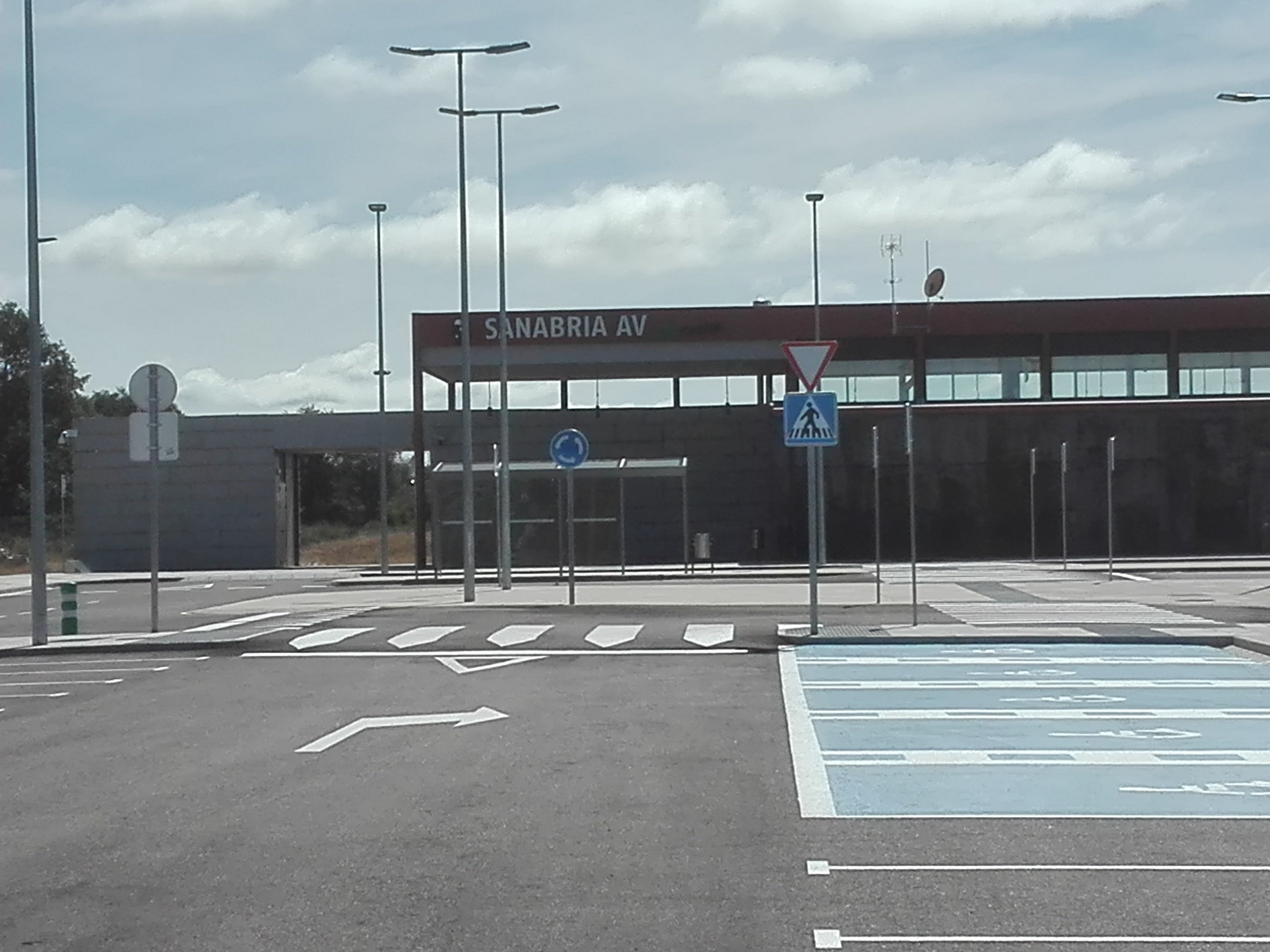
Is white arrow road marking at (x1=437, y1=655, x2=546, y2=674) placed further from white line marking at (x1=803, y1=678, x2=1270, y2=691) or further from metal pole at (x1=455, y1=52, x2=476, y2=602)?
metal pole at (x1=455, y1=52, x2=476, y2=602)

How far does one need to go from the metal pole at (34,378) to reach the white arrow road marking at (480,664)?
540cm

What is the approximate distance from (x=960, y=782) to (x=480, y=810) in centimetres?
270

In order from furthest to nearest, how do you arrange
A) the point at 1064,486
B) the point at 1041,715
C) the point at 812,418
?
the point at 1064,486 → the point at 812,418 → the point at 1041,715

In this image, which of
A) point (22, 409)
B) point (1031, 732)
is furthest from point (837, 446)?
point (22, 409)

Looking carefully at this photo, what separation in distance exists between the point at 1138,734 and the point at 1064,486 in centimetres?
2796

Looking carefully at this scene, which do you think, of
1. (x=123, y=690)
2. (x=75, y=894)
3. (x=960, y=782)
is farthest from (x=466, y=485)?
(x=75, y=894)

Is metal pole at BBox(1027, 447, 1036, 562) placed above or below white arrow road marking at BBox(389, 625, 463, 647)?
above

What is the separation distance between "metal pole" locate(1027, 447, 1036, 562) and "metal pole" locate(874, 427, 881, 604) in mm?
3926

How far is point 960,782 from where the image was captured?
31.4ft

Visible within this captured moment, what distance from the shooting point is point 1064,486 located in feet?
126

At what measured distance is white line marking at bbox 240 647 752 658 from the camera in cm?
1742

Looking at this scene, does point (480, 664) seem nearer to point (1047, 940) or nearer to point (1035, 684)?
point (1035, 684)

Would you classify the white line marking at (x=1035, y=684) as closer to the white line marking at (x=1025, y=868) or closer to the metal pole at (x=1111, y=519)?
the white line marking at (x=1025, y=868)

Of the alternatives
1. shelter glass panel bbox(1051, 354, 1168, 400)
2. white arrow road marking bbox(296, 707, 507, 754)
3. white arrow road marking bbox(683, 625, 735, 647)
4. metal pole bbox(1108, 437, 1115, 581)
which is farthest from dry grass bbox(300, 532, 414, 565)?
white arrow road marking bbox(296, 707, 507, 754)
